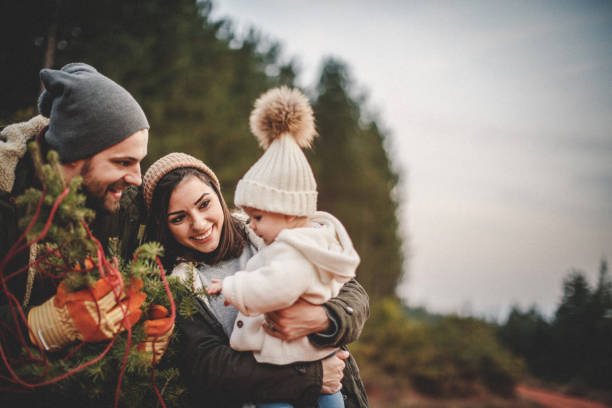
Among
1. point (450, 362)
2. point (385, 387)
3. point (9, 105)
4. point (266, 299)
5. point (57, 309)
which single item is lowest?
point (385, 387)

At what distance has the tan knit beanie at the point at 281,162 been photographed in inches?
77.2

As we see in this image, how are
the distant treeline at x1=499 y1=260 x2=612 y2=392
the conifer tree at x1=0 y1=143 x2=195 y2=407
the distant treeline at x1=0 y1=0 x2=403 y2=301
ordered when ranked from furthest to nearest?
the distant treeline at x1=499 y1=260 x2=612 y2=392 → the distant treeline at x1=0 y1=0 x2=403 y2=301 → the conifer tree at x1=0 y1=143 x2=195 y2=407

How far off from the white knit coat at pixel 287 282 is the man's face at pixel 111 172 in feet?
3.12

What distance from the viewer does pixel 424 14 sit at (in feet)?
49.5

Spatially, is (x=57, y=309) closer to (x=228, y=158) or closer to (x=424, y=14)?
(x=228, y=158)

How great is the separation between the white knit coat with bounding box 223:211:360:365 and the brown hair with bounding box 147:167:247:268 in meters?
0.53

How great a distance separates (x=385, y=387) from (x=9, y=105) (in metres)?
9.49

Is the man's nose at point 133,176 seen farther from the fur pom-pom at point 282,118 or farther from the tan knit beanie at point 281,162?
the fur pom-pom at point 282,118

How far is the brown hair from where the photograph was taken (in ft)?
7.63

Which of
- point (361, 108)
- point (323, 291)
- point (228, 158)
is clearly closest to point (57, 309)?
point (323, 291)

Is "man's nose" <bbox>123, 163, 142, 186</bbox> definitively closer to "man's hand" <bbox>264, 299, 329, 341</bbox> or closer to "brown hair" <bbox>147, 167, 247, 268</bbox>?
"brown hair" <bbox>147, 167, 247, 268</bbox>

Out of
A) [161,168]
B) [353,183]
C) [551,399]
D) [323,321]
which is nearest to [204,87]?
[353,183]

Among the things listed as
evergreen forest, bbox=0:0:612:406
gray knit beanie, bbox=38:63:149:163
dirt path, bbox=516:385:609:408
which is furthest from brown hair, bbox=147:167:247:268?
dirt path, bbox=516:385:609:408

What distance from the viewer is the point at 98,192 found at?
7.00 feet
